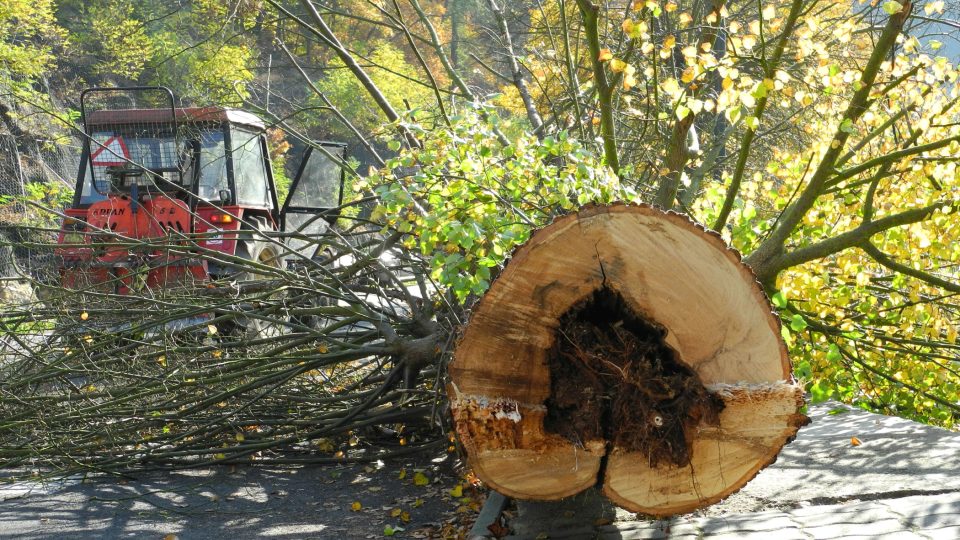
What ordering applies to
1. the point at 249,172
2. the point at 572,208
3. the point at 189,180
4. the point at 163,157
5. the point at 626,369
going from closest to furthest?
the point at 626,369 < the point at 572,208 < the point at 189,180 < the point at 163,157 < the point at 249,172

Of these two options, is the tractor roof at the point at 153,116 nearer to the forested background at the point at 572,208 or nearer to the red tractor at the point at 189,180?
the red tractor at the point at 189,180

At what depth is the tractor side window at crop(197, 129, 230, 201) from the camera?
9.80 m

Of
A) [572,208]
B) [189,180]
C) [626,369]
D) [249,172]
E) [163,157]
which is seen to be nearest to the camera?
[626,369]

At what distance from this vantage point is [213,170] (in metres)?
9.87

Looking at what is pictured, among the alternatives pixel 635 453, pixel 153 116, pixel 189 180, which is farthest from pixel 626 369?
pixel 153 116

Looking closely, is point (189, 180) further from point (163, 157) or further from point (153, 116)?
point (153, 116)

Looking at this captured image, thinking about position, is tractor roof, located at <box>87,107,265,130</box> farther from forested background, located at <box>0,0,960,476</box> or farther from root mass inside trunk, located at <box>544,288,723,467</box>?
root mass inside trunk, located at <box>544,288,723,467</box>

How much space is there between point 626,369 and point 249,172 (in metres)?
7.92

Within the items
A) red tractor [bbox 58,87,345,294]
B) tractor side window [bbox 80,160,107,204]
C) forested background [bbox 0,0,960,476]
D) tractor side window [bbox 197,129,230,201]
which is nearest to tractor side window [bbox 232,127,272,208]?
red tractor [bbox 58,87,345,294]

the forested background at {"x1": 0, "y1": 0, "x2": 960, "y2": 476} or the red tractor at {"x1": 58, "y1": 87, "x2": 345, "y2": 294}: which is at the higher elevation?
the red tractor at {"x1": 58, "y1": 87, "x2": 345, "y2": 294}

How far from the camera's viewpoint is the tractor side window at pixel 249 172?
32.8 ft

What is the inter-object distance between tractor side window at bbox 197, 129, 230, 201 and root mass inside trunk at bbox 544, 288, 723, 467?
7277 millimetres

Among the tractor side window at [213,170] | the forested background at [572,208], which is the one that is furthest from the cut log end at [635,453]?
the tractor side window at [213,170]

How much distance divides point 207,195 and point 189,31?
2362 cm
